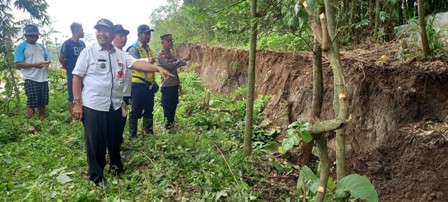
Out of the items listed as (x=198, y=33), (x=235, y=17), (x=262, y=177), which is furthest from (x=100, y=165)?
(x=198, y=33)

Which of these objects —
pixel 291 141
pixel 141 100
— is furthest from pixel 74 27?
pixel 291 141

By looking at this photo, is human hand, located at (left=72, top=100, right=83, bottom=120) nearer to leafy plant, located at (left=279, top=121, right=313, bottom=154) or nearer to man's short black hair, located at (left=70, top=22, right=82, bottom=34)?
leafy plant, located at (left=279, top=121, right=313, bottom=154)

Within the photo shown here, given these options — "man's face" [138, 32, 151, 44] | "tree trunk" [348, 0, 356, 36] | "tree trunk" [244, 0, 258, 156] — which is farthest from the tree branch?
"tree trunk" [348, 0, 356, 36]

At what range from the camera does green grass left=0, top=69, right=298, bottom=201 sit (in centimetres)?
349

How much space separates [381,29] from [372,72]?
67.9 inches

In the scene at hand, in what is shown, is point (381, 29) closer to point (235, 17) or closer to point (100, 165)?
point (235, 17)

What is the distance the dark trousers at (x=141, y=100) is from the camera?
5.62 meters

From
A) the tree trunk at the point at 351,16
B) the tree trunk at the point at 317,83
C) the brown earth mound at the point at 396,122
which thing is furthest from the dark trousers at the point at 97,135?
the tree trunk at the point at 351,16

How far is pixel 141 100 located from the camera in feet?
18.6

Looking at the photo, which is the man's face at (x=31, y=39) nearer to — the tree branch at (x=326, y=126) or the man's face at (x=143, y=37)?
the man's face at (x=143, y=37)

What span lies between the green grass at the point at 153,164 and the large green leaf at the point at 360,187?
4.66 ft

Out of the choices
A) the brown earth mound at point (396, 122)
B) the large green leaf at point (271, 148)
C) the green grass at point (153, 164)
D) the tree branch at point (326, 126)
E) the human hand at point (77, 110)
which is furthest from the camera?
the large green leaf at point (271, 148)

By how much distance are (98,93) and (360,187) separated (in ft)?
9.37

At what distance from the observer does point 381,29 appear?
6020mm
